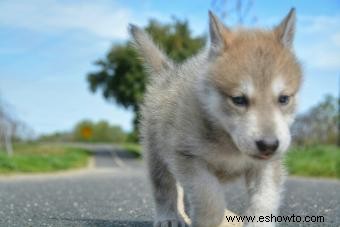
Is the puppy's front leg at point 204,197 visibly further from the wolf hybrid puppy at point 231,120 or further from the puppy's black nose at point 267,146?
the puppy's black nose at point 267,146

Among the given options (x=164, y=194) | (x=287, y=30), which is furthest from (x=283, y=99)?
(x=164, y=194)

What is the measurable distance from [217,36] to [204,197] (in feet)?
4.53

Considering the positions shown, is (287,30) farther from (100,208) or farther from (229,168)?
(100,208)

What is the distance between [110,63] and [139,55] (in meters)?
38.4

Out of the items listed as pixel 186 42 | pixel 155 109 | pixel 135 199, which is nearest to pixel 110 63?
pixel 186 42

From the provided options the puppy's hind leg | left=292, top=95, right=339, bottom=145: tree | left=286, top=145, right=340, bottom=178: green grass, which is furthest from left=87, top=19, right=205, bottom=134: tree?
the puppy's hind leg

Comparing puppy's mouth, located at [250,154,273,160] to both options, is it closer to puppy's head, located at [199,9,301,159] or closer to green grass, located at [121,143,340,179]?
puppy's head, located at [199,9,301,159]

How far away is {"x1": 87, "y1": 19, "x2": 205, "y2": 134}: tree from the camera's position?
1569 inches

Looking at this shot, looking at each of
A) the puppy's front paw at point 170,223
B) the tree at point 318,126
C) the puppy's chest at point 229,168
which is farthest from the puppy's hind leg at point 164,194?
the tree at point 318,126

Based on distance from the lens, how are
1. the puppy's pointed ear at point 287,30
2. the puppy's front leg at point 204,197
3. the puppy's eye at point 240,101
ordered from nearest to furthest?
the puppy's eye at point 240,101
the puppy's front leg at point 204,197
the puppy's pointed ear at point 287,30

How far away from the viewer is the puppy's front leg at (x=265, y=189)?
461 centimetres

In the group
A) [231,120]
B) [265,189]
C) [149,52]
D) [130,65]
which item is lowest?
[265,189]

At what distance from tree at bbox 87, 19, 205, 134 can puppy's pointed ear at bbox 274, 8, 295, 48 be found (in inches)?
1284

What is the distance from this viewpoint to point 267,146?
3.94 m
